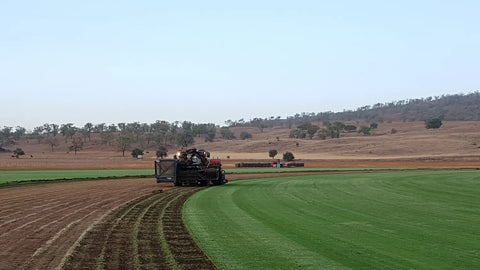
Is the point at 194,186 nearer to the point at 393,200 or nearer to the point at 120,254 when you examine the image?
the point at 393,200

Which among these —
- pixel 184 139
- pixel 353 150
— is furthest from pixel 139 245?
pixel 184 139

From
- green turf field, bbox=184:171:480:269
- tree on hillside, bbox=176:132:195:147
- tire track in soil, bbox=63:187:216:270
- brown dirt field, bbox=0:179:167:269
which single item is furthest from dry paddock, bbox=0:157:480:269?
tree on hillside, bbox=176:132:195:147

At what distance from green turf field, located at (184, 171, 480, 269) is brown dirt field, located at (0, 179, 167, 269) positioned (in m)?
3.34

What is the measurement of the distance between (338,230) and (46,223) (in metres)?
9.26

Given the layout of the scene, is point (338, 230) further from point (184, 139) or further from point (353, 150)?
point (184, 139)

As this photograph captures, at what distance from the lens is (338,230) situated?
17562 millimetres

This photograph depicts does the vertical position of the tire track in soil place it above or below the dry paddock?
below

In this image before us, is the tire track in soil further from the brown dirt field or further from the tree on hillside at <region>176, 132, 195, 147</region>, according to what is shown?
the tree on hillside at <region>176, 132, 195, 147</region>

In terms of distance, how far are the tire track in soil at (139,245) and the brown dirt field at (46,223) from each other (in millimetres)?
480

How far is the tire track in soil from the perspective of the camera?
485 inches

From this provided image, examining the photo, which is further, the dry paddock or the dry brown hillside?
the dry brown hillside

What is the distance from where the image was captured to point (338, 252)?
1386cm

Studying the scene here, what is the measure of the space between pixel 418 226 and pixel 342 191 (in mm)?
15036

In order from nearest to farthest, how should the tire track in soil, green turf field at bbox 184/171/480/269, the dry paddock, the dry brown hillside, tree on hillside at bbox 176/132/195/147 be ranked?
1. the tire track in soil
2. green turf field at bbox 184/171/480/269
3. the dry paddock
4. the dry brown hillside
5. tree on hillside at bbox 176/132/195/147
